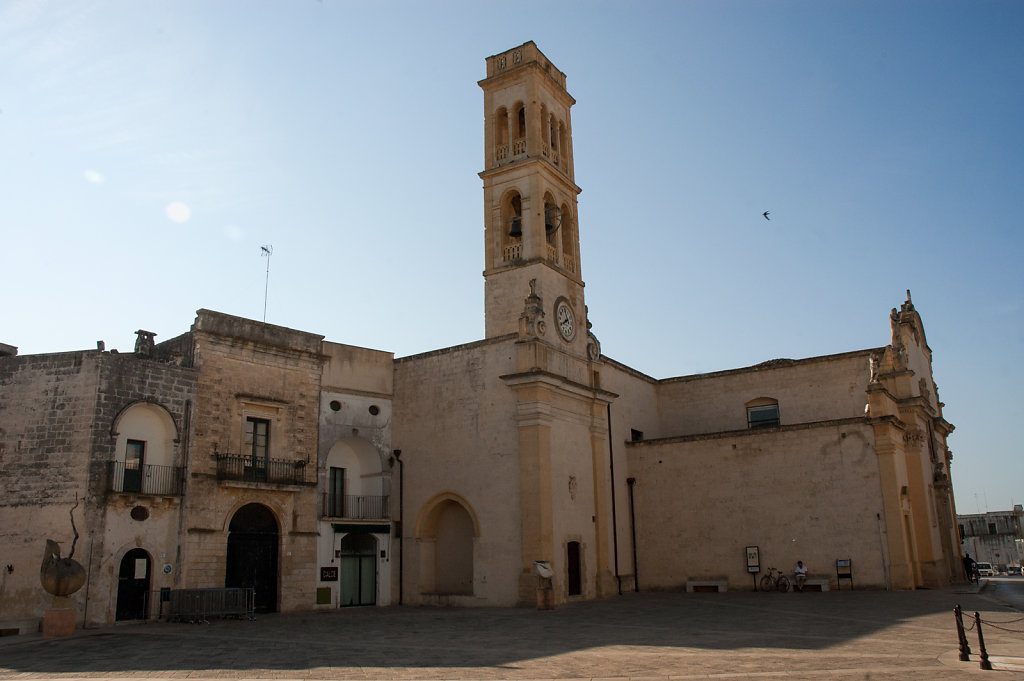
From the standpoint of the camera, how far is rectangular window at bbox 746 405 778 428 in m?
35.7

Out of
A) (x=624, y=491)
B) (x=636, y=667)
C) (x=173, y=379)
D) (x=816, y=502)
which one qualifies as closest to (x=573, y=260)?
(x=624, y=491)

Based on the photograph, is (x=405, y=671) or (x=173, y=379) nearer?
(x=405, y=671)

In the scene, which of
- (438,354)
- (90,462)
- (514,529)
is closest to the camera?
(90,462)

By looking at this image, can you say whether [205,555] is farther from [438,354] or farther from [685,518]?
[685,518]

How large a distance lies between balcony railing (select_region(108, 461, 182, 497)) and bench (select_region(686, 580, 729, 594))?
1793 cm

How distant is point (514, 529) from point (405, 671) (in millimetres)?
13254

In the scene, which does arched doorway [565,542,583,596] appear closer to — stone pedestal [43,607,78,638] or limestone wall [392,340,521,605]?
limestone wall [392,340,521,605]

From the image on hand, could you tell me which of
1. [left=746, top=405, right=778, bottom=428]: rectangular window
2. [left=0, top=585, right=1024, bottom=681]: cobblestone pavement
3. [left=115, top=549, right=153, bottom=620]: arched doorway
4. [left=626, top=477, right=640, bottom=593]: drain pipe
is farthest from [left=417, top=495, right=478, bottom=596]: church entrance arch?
[left=746, top=405, right=778, bottom=428]: rectangular window

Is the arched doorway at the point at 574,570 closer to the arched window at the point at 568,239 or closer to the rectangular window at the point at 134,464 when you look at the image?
the arched window at the point at 568,239

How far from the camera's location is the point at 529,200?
29.8 metres

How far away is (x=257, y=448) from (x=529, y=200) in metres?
12.2

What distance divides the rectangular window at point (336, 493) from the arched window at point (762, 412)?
17.3m

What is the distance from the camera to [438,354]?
29.2m

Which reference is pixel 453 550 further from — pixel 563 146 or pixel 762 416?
pixel 563 146
